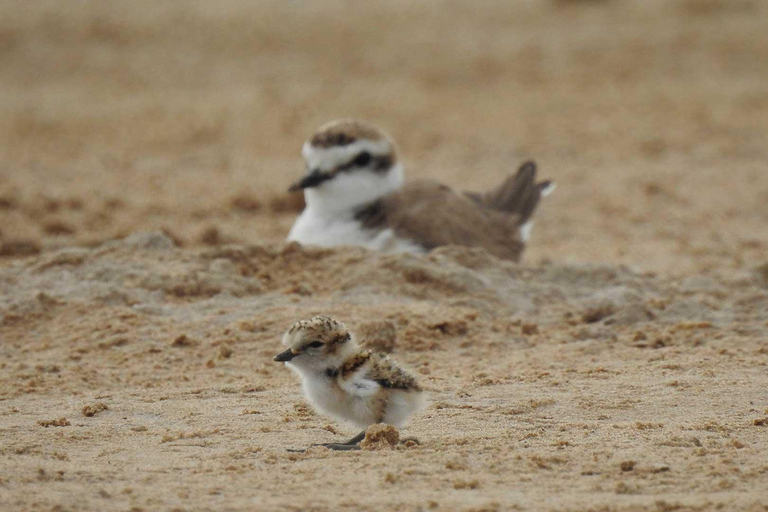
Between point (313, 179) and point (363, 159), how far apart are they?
16.3 inches

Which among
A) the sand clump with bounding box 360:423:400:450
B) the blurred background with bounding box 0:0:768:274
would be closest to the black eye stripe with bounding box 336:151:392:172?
the blurred background with bounding box 0:0:768:274

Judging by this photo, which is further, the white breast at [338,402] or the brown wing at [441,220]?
the brown wing at [441,220]

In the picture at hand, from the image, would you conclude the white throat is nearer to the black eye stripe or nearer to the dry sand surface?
the black eye stripe

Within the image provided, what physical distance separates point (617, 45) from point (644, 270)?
12.3m

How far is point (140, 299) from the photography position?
22.9ft

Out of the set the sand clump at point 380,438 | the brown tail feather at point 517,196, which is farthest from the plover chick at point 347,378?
the brown tail feather at point 517,196

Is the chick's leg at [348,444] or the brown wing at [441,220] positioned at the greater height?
the brown wing at [441,220]

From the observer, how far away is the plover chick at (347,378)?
481 cm

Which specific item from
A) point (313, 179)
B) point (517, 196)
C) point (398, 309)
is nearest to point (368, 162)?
point (313, 179)

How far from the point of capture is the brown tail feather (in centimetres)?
972

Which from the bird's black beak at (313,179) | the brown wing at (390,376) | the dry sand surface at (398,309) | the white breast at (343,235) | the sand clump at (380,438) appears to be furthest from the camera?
the bird's black beak at (313,179)

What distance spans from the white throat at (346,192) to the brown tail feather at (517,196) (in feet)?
3.26

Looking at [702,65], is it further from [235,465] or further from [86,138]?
[235,465]

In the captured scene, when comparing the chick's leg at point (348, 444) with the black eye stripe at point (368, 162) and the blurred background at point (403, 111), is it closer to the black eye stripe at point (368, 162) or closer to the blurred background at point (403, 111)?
the black eye stripe at point (368, 162)
